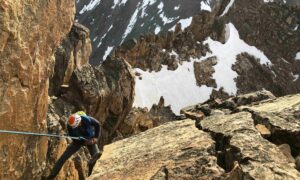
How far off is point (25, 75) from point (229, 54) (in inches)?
3031

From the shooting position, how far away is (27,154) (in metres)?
13.5

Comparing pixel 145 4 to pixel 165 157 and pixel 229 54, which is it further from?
pixel 165 157

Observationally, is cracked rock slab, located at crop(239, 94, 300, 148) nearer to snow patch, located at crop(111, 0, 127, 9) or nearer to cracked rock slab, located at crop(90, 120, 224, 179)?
cracked rock slab, located at crop(90, 120, 224, 179)

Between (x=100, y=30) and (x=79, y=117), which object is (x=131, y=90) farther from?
(x=100, y=30)

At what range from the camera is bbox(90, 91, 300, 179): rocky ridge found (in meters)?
10.5

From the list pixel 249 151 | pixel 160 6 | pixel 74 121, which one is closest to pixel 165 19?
pixel 160 6

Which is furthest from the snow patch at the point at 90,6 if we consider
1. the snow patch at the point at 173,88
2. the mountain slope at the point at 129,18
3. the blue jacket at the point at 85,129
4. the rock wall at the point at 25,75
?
the blue jacket at the point at 85,129

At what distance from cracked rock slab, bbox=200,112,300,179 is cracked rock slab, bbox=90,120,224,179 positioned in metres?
0.41

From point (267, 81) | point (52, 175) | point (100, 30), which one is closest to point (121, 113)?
point (52, 175)

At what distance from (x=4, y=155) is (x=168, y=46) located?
68638mm

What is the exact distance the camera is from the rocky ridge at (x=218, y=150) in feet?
34.5

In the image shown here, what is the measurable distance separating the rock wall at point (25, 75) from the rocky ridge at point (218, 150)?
2134 mm

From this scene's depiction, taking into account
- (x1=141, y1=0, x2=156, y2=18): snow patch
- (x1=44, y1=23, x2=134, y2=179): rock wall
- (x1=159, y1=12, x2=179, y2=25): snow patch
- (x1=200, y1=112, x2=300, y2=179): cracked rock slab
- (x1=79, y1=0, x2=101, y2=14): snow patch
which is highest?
(x1=79, y1=0, x2=101, y2=14): snow patch

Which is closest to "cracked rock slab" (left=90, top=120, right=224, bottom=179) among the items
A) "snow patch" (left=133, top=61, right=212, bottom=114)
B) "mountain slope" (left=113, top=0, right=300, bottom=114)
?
"mountain slope" (left=113, top=0, right=300, bottom=114)
